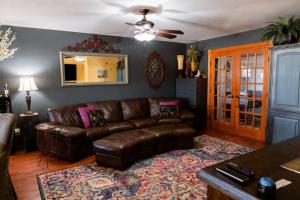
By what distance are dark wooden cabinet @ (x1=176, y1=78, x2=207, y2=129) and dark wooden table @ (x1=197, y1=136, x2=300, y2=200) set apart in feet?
11.9

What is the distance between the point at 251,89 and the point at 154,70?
8.02 feet

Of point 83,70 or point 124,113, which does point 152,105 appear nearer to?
point 124,113

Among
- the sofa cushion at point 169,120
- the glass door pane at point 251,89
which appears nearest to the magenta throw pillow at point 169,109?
the sofa cushion at point 169,120

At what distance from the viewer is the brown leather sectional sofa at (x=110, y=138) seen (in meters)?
3.16

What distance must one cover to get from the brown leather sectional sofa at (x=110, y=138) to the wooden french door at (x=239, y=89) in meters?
1.25

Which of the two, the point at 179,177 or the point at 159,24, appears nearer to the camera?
the point at 179,177

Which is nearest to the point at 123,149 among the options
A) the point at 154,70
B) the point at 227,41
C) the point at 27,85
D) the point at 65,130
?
the point at 65,130

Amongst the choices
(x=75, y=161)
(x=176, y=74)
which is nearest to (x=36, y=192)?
(x=75, y=161)

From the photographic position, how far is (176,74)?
6.05 meters

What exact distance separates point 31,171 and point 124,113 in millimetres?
2240

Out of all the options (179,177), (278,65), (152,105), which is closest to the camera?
(179,177)

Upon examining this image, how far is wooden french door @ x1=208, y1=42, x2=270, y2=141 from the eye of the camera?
4414mm

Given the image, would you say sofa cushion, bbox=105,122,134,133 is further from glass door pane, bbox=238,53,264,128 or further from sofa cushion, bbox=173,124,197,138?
glass door pane, bbox=238,53,264,128

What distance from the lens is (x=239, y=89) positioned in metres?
4.81
